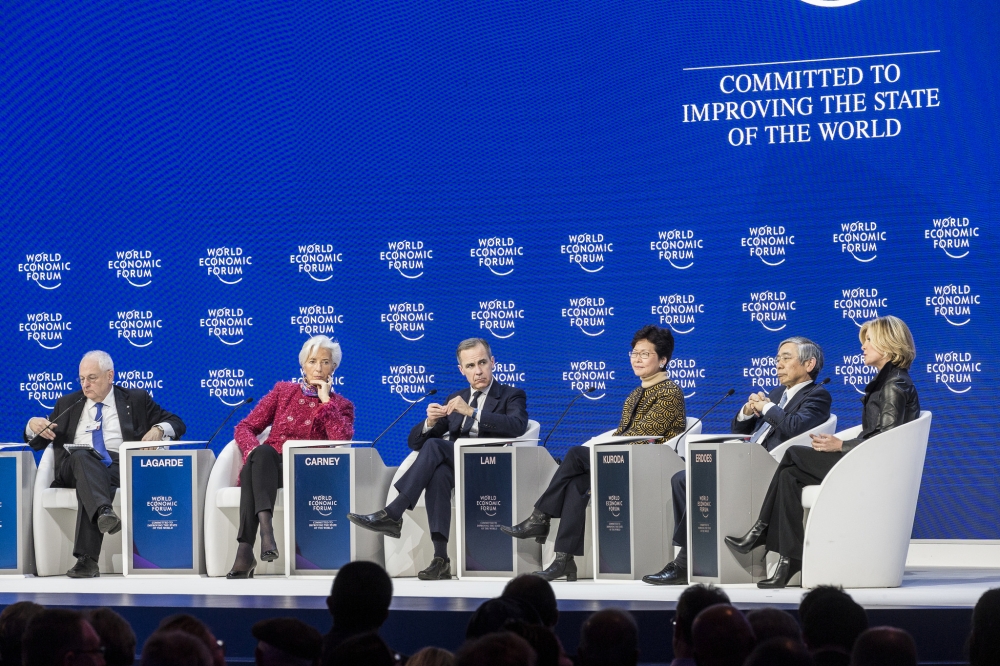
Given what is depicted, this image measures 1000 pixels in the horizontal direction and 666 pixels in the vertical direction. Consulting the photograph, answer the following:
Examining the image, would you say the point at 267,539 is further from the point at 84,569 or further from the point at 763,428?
the point at 763,428

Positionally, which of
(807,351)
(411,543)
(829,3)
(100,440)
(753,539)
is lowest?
A: (411,543)

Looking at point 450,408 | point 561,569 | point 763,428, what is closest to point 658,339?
point 763,428

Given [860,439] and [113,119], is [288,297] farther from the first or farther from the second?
[860,439]

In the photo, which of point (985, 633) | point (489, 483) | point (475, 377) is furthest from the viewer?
point (475, 377)

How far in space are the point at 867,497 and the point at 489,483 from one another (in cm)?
168

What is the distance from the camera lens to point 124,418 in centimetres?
648

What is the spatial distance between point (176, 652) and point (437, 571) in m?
3.80

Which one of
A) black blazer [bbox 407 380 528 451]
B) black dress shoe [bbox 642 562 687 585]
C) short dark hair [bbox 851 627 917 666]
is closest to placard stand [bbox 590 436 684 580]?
black dress shoe [bbox 642 562 687 585]

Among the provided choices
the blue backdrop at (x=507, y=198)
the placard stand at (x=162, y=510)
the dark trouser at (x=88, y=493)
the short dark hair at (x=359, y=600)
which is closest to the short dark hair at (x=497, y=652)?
the short dark hair at (x=359, y=600)

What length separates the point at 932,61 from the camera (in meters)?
6.30

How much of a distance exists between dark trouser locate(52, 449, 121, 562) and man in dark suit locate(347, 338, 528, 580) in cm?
132

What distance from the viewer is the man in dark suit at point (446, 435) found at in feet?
19.1

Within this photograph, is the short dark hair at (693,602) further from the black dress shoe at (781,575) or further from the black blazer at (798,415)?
the black blazer at (798,415)

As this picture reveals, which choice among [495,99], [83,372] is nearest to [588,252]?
[495,99]
